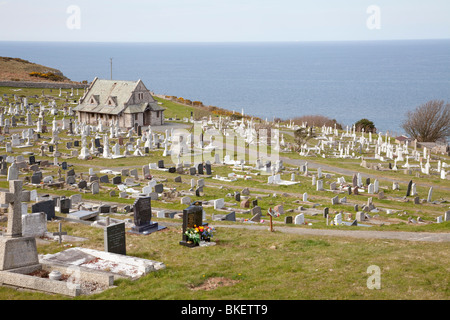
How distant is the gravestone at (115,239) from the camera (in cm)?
1566

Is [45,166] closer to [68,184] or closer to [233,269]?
[68,184]

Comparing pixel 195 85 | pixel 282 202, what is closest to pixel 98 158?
pixel 282 202

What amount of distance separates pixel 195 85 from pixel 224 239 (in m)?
179

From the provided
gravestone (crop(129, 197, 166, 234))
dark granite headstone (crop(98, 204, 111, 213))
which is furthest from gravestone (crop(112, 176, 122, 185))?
gravestone (crop(129, 197, 166, 234))

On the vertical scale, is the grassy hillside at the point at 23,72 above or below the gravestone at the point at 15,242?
above

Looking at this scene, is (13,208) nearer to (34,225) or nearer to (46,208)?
(34,225)

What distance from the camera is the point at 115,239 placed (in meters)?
15.9

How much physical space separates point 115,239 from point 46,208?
650cm

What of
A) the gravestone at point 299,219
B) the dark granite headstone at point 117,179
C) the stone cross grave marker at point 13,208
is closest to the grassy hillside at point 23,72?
the dark granite headstone at point 117,179

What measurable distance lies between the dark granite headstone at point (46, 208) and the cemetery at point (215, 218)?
5 cm

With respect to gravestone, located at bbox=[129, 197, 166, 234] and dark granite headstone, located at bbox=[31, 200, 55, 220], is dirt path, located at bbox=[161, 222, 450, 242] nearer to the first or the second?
gravestone, located at bbox=[129, 197, 166, 234]

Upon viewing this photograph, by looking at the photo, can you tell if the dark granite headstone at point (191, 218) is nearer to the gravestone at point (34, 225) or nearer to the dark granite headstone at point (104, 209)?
the gravestone at point (34, 225)

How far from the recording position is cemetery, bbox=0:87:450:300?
13453 millimetres

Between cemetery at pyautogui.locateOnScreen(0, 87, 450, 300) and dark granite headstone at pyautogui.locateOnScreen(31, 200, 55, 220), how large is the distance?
5 centimetres
